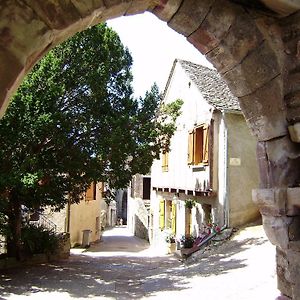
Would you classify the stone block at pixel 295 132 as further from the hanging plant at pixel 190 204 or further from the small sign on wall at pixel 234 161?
the hanging plant at pixel 190 204

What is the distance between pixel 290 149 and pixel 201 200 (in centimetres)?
1010

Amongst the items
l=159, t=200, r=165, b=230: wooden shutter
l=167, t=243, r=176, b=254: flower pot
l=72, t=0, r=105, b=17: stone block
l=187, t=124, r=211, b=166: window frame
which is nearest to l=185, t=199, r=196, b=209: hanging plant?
l=187, t=124, r=211, b=166: window frame

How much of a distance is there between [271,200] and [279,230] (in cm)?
22

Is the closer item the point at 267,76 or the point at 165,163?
the point at 267,76

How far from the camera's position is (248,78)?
2846 millimetres

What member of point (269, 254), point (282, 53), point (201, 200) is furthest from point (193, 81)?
point (282, 53)

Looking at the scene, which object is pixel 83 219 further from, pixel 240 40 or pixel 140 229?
pixel 240 40

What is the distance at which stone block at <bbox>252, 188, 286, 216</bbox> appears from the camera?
2.77 m

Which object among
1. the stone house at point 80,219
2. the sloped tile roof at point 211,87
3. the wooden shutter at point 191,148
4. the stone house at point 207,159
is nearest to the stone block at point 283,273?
the stone house at point 207,159

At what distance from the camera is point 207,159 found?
12148mm

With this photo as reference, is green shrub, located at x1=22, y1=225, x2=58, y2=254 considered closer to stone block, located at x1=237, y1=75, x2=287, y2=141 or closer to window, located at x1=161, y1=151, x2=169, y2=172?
window, located at x1=161, y1=151, x2=169, y2=172

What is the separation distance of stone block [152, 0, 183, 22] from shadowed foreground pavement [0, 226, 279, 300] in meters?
4.60

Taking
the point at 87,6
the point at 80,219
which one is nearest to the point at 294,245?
the point at 87,6

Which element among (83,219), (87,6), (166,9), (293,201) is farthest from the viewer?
(83,219)
